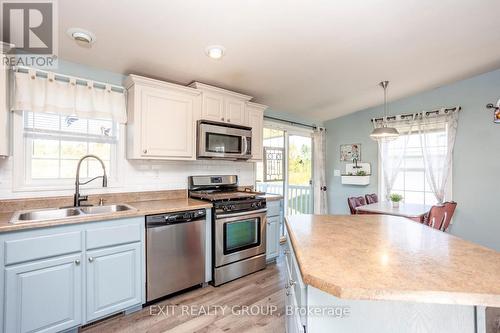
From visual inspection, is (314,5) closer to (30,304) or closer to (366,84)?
(366,84)

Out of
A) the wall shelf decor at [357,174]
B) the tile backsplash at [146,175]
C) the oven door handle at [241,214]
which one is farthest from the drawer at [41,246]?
the wall shelf decor at [357,174]

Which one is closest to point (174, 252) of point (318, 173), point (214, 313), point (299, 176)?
point (214, 313)

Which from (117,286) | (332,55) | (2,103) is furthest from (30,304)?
(332,55)

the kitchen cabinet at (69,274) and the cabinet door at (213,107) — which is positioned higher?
the cabinet door at (213,107)

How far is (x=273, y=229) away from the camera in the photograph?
322 centimetres

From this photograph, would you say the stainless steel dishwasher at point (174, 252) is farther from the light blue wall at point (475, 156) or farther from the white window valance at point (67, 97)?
the light blue wall at point (475, 156)

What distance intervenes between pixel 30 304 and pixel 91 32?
1.97m

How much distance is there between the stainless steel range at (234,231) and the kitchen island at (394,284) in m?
1.42

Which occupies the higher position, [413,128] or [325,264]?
[413,128]

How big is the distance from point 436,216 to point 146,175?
10.6 ft

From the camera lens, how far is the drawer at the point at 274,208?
3.17m

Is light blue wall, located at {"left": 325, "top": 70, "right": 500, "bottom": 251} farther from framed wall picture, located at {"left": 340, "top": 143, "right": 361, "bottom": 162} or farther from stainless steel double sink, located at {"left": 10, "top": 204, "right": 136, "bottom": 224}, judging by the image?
stainless steel double sink, located at {"left": 10, "top": 204, "right": 136, "bottom": 224}

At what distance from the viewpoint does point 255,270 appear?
2.92 meters

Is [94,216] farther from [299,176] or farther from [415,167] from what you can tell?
[415,167]
